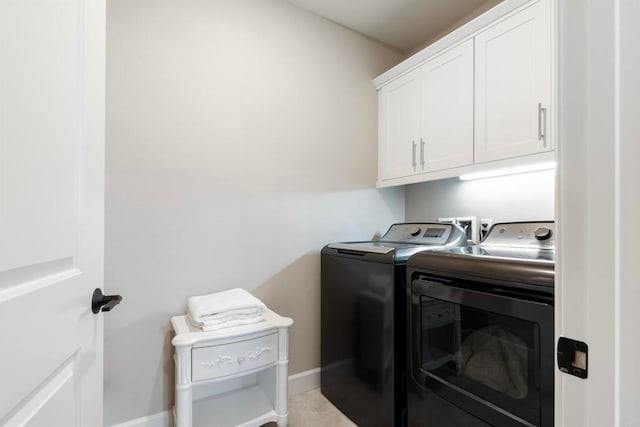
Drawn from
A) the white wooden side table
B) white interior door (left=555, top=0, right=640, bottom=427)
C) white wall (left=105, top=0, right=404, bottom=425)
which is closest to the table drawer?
the white wooden side table

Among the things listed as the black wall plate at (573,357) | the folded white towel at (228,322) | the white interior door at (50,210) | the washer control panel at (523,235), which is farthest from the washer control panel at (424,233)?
the white interior door at (50,210)

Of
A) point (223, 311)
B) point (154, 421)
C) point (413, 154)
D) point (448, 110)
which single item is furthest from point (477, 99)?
point (154, 421)

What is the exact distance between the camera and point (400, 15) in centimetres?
206

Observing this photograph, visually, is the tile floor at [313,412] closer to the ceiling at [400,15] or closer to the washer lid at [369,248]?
the washer lid at [369,248]

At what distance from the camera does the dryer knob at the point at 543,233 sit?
1.39 m

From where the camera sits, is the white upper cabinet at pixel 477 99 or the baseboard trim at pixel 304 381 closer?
the white upper cabinet at pixel 477 99

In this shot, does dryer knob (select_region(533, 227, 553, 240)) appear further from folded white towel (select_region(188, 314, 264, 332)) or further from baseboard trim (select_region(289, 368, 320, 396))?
baseboard trim (select_region(289, 368, 320, 396))

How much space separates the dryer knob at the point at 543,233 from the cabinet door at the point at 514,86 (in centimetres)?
38

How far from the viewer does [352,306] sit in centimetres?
171

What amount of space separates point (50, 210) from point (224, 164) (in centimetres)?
122

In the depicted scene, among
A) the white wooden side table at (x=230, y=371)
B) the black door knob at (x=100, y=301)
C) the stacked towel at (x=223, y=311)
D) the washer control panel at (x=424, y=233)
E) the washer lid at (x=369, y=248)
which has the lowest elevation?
the white wooden side table at (x=230, y=371)

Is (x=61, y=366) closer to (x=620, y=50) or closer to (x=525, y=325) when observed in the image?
(x=620, y=50)

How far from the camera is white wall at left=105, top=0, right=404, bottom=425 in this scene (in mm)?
1495

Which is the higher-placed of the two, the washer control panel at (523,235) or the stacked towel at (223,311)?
the washer control panel at (523,235)
